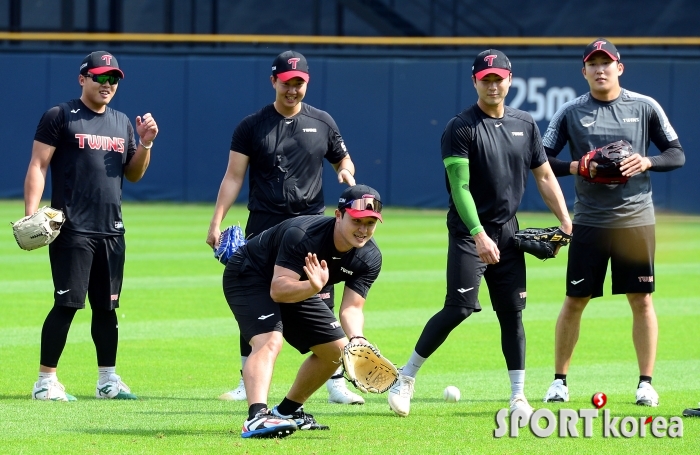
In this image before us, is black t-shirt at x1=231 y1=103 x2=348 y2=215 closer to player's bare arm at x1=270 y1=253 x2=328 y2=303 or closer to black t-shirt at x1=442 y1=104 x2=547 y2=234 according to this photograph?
black t-shirt at x1=442 y1=104 x2=547 y2=234

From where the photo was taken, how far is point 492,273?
7.11 m

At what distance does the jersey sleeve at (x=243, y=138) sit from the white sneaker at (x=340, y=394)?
1.62 meters

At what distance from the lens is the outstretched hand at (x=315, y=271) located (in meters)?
5.79

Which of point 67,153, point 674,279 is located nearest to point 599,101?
point 67,153

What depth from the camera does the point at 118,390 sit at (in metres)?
7.49

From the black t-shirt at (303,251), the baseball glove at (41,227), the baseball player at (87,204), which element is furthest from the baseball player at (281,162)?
the black t-shirt at (303,251)

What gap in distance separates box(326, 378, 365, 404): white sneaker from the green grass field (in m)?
0.12

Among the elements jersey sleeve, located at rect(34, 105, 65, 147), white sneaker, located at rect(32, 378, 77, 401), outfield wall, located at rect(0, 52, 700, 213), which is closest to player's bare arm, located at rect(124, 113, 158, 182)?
jersey sleeve, located at rect(34, 105, 65, 147)

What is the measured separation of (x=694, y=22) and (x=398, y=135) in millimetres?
7825

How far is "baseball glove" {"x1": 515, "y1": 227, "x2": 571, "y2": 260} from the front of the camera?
23.0 ft

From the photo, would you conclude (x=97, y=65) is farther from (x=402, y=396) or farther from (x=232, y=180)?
(x=402, y=396)

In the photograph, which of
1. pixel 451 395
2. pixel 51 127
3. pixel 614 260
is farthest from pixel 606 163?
pixel 51 127

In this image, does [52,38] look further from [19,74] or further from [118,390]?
[118,390]

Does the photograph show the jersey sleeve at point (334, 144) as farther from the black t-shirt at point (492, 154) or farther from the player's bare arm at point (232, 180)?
the black t-shirt at point (492, 154)
